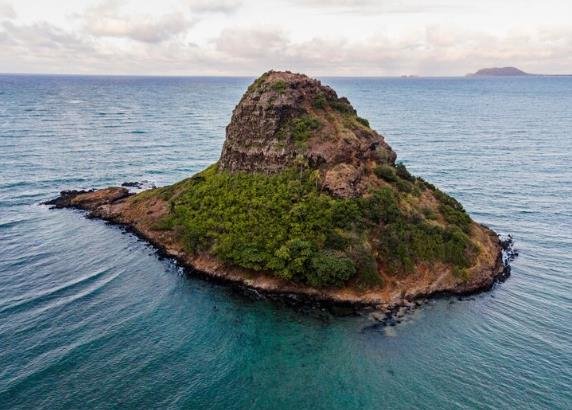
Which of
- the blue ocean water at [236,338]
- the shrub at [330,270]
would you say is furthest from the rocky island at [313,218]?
the blue ocean water at [236,338]

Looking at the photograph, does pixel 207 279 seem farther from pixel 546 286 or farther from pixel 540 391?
pixel 546 286

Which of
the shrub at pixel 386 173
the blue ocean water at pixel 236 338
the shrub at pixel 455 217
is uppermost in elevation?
the shrub at pixel 386 173

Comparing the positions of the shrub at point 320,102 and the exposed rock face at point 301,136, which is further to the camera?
the shrub at point 320,102

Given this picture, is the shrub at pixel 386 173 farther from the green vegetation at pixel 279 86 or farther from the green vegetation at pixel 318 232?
the green vegetation at pixel 279 86

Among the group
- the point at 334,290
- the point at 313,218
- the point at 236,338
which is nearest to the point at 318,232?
the point at 313,218

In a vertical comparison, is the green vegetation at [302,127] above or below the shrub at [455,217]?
above

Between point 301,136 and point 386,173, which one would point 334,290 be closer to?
point 386,173
